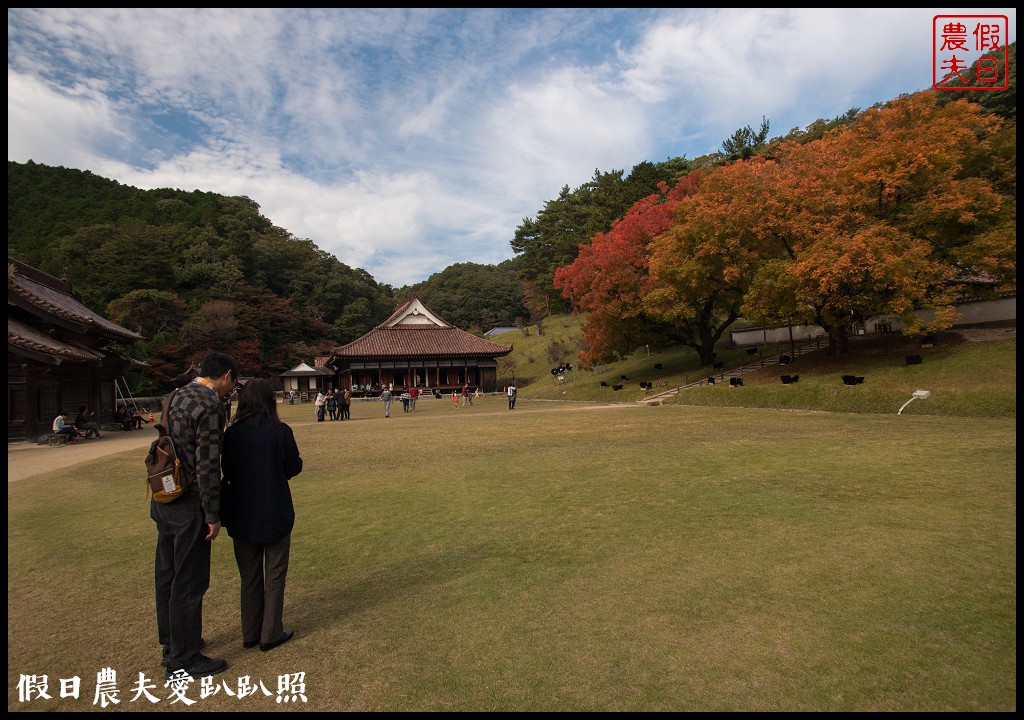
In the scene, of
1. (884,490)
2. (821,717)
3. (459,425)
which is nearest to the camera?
(821,717)

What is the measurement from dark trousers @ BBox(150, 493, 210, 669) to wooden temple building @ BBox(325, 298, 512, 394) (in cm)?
3896

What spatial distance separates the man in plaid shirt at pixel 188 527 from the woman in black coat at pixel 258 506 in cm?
15

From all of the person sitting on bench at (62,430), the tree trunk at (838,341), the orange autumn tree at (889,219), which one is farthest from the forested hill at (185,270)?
the tree trunk at (838,341)

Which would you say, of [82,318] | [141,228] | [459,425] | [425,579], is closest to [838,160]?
[459,425]

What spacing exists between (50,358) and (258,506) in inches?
754

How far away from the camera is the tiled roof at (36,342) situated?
16734mm

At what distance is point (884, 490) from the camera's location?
6602 mm

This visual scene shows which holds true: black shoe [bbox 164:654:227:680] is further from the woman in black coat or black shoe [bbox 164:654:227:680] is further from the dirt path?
the dirt path

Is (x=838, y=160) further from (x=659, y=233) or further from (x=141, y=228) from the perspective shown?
(x=141, y=228)

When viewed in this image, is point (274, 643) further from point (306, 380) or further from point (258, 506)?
point (306, 380)

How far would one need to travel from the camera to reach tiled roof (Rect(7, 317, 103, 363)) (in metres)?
16.7

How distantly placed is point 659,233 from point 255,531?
27.5 metres

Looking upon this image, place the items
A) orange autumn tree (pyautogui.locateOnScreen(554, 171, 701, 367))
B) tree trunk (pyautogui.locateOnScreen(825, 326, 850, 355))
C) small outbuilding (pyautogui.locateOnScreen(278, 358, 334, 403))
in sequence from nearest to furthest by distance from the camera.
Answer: tree trunk (pyautogui.locateOnScreen(825, 326, 850, 355))
orange autumn tree (pyautogui.locateOnScreen(554, 171, 701, 367))
small outbuilding (pyautogui.locateOnScreen(278, 358, 334, 403))

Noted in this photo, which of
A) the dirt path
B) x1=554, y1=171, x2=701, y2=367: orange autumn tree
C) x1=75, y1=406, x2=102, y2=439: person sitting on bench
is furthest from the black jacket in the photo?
x1=554, y1=171, x2=701, y2=367: orange autumn tree
